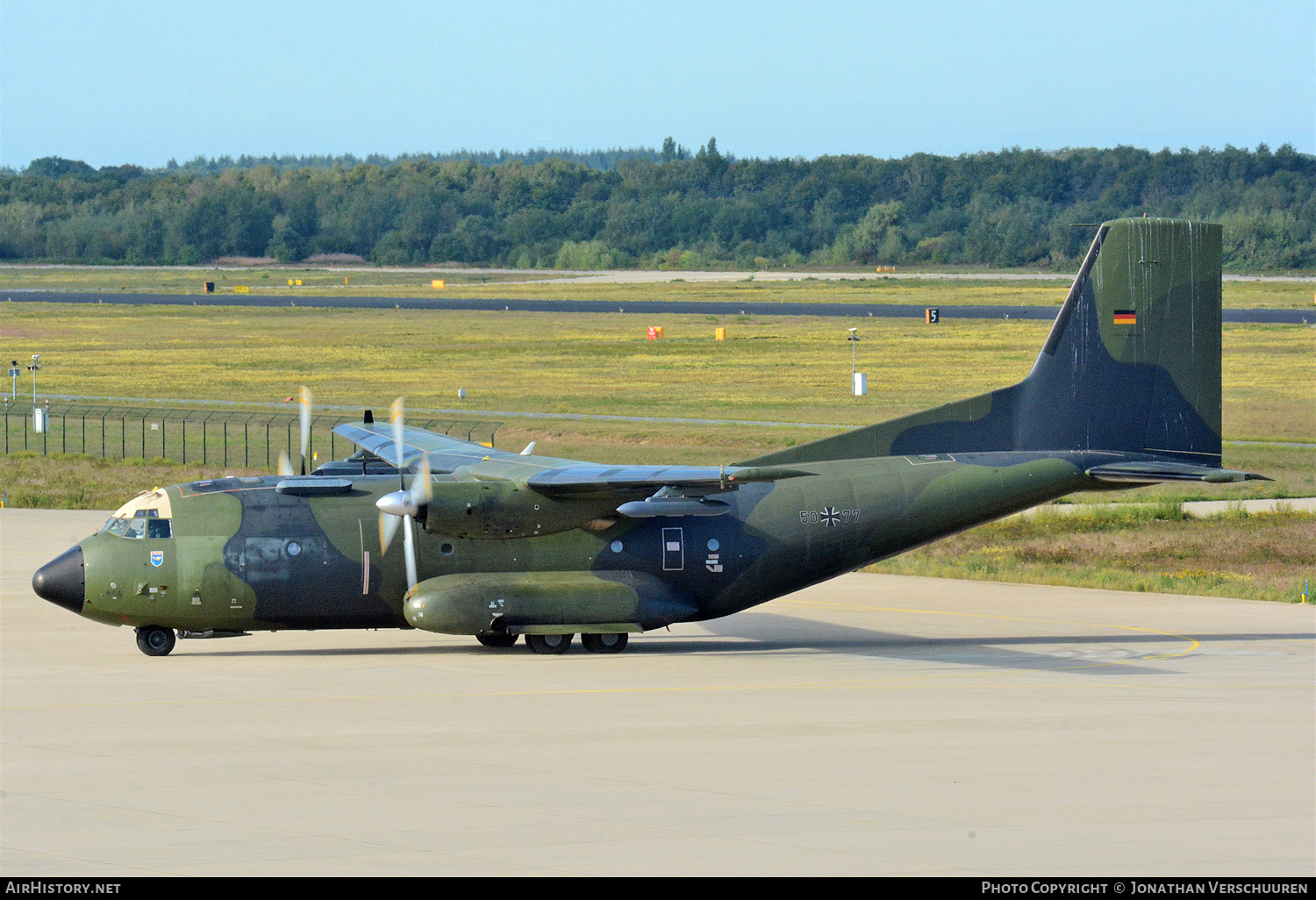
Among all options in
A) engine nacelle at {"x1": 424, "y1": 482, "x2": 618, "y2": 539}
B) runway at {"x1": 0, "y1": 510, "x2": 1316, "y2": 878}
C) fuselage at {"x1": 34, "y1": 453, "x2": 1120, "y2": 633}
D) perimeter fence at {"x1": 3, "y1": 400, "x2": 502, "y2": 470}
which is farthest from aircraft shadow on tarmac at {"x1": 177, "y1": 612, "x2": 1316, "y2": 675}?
perimeter fence at {"x1": 3, "y1": 400, "x2": 502, "y2": 470}

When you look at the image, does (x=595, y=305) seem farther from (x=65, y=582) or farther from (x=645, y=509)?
(x=645, y=509)

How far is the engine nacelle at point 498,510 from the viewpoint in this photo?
28.2 m

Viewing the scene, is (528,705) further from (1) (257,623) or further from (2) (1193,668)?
(2) (1193,668)

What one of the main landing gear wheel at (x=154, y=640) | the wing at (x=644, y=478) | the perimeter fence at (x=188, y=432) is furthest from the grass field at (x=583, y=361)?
the main landing gear wheel at (x=154, y=640)

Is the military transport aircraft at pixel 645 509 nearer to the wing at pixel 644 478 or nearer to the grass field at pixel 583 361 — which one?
the wing at pixel 644 478

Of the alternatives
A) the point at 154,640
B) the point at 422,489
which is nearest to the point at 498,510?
the point at 422,489

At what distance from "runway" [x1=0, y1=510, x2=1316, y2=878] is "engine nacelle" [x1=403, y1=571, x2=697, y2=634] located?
81 cm

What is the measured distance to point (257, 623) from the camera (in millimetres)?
29797

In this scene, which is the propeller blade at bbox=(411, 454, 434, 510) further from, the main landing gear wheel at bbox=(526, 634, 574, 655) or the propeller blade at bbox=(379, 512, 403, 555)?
the main landing gear wheel at bbox=(526, 634, 574, 655)

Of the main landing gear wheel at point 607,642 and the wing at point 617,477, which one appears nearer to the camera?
the wing at point 617,477

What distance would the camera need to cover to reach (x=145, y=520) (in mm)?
29656

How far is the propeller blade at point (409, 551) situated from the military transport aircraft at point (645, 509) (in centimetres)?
4

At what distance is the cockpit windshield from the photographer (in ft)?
96.9
